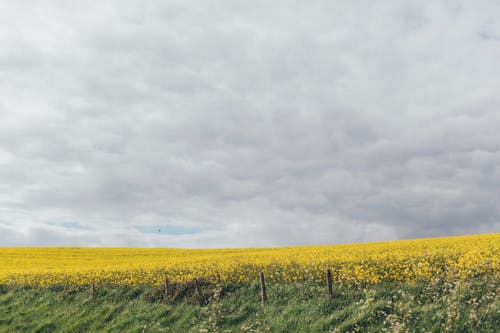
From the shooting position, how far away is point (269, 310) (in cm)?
1928

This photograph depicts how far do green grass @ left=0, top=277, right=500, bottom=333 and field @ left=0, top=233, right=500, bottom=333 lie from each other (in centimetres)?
5

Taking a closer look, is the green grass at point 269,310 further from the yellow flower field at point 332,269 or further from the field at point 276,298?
the yellow flower field at point 332,269

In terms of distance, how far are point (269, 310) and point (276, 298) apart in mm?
1434

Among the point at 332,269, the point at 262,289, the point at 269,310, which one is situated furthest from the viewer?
the point at 332,269

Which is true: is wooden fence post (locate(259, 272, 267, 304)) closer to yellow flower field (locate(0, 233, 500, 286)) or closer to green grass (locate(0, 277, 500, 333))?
green grass (locate(0, 277, 500, 333))

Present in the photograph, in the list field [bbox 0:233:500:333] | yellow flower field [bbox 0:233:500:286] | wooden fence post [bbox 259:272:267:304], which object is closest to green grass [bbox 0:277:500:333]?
field [bbox 0:233:500:333]

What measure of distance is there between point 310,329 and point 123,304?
12.0 m

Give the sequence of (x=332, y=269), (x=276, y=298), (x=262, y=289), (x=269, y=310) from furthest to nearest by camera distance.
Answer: (x=332, y=269) < (x=262, y=289) < (x=276, y=298) < (x=269, y=310)

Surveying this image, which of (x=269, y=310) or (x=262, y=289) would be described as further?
(x=262, y=289)

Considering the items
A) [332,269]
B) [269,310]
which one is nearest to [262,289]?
[269,310]

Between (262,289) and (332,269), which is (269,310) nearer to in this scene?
(262,289)

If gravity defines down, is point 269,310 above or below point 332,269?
below

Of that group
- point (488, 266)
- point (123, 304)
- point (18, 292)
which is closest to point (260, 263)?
point (123, 304)

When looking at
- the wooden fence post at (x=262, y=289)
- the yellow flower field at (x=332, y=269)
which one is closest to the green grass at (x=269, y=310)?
the wooden fence post at (x=262, y=289)
